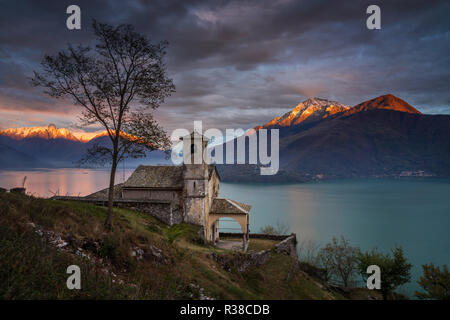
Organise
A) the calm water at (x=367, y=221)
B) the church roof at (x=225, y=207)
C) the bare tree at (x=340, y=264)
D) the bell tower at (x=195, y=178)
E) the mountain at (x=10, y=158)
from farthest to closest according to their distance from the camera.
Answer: the mountain at (x=10, y=158), the calm water at (x=367, y=221), the bare tree at (x=340, y=264), the church roof at (x=225, y=207), the bell tower at (x=195, y=178)

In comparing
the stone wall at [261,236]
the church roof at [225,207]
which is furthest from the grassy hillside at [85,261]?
the stone wall at [261,236]

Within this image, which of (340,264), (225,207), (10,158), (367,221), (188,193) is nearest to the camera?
(188,193)

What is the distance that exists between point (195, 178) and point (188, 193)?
1.71m

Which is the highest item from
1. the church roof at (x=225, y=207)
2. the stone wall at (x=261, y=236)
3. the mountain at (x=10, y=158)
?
the mountain at (x=10, y=158)

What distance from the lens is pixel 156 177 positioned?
28.4 meters


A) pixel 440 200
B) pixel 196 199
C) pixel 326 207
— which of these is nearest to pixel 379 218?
pixel 326 207

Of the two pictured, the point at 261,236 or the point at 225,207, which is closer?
the point at 225,207

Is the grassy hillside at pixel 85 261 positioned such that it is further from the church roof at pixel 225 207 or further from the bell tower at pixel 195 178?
the church roof at pixel 225 207

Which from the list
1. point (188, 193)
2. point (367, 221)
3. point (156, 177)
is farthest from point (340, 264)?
point (367, 221)

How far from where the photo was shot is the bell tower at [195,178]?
85.1ft

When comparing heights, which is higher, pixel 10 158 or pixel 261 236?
pixel 10 158

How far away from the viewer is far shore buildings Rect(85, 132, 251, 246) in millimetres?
25969

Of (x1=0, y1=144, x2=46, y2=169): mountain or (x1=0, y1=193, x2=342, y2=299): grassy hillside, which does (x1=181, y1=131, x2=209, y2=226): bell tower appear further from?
(x1=0, y1=144, x2=46, y2=169): mountain

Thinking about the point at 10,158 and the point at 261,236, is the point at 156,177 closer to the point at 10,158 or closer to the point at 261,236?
the point at 261,236
